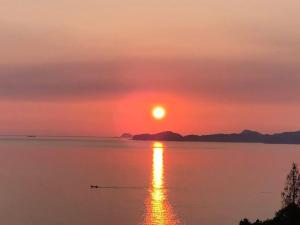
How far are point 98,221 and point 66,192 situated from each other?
201 feet

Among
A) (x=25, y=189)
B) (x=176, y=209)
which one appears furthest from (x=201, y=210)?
(x=25, y=189)

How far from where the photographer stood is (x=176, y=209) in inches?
6211

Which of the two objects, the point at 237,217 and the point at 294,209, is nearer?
the point at 294,209

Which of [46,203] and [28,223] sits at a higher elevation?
[46,203]

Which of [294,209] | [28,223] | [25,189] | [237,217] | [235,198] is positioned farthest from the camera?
[25,189]

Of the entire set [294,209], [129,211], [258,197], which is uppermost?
[258,197]

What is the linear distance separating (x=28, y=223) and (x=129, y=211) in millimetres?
35430

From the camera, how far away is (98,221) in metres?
135

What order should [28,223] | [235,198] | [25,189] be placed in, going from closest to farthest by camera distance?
[28,223] → [235,198] → [25,189]

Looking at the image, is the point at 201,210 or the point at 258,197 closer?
the point at 201,210

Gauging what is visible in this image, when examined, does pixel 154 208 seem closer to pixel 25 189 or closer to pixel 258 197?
pixel 258 197

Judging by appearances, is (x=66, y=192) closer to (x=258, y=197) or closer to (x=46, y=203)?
(x=46, y=203)

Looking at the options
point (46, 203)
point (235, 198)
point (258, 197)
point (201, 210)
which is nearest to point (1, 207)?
point (46, 203)

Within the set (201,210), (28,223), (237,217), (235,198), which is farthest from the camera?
(235,198)
